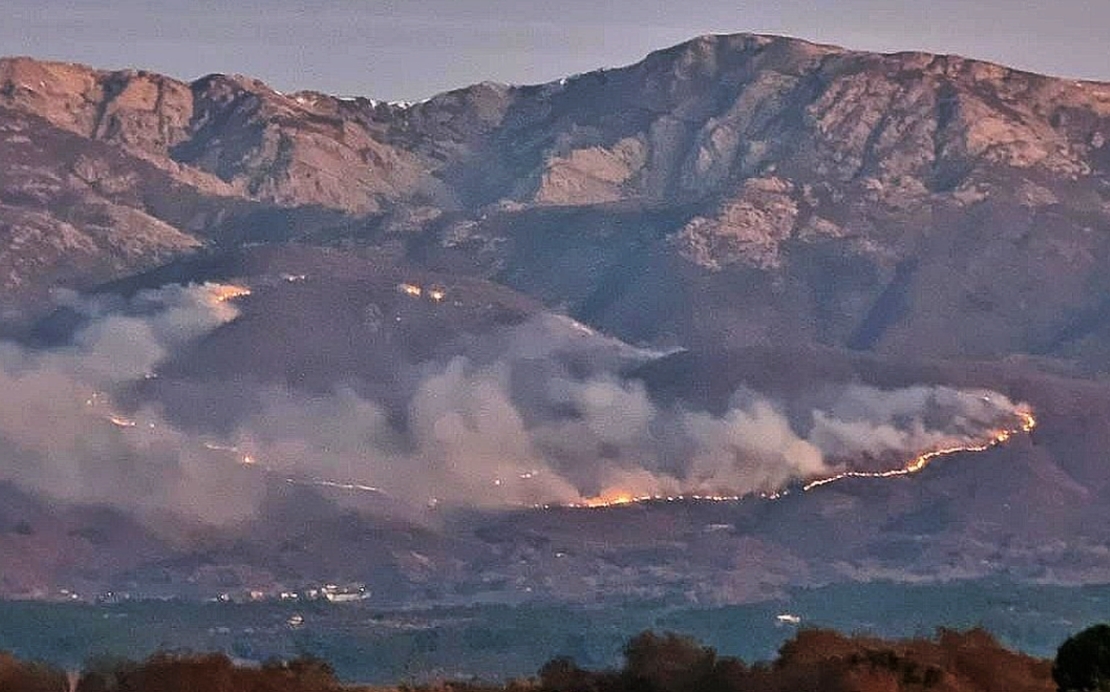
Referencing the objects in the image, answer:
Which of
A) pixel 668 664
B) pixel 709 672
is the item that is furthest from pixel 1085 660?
pixel 668 664

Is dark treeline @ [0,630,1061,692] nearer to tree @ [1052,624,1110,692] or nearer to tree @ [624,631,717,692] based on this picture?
tree @ [624,631,717,692]

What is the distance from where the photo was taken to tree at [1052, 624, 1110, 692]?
231 feet

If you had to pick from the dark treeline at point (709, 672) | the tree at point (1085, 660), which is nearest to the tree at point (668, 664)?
the dark treeline at point (709, 672)

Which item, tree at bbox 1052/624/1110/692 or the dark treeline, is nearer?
the dark treeline

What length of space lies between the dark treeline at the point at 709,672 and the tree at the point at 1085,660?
6.85 feet

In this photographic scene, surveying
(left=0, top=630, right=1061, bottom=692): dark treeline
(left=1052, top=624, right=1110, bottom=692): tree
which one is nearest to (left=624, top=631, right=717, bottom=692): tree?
(left=0, top=630, right=1061, bottom=692): dark treeline

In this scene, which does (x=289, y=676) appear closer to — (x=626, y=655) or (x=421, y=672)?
(x=626, y=655)

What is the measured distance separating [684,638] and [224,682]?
16.6 metres

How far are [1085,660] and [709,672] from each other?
28.3ft

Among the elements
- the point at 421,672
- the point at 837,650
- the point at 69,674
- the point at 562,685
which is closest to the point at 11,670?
the point at 69,674

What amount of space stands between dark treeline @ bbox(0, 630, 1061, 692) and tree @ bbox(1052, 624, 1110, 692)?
82.2 inches

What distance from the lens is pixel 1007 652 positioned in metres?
78.6

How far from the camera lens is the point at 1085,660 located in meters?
71.0

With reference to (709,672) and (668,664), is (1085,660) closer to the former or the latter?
(709,672)
